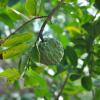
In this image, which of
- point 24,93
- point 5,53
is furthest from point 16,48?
point 24,93

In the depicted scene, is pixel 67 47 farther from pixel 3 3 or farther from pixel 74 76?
pixel 3 3

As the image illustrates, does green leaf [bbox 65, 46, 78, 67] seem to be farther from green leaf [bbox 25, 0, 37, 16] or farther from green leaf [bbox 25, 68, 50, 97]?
Result: green leaf [bbox 25, 0, 37, 16]

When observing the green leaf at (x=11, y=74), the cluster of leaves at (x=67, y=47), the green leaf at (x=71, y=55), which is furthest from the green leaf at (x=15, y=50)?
the green leaf at (x=71, y=55)

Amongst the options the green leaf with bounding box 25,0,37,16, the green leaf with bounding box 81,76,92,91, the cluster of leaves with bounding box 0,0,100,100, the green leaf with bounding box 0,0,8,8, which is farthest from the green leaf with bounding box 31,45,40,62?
the green leaf with bounding box 81,76,92,91

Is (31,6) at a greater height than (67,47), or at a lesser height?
greater

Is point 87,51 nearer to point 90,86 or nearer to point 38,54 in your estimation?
point 90,86

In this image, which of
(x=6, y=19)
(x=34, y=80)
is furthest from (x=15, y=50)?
(x=34, y=80)
